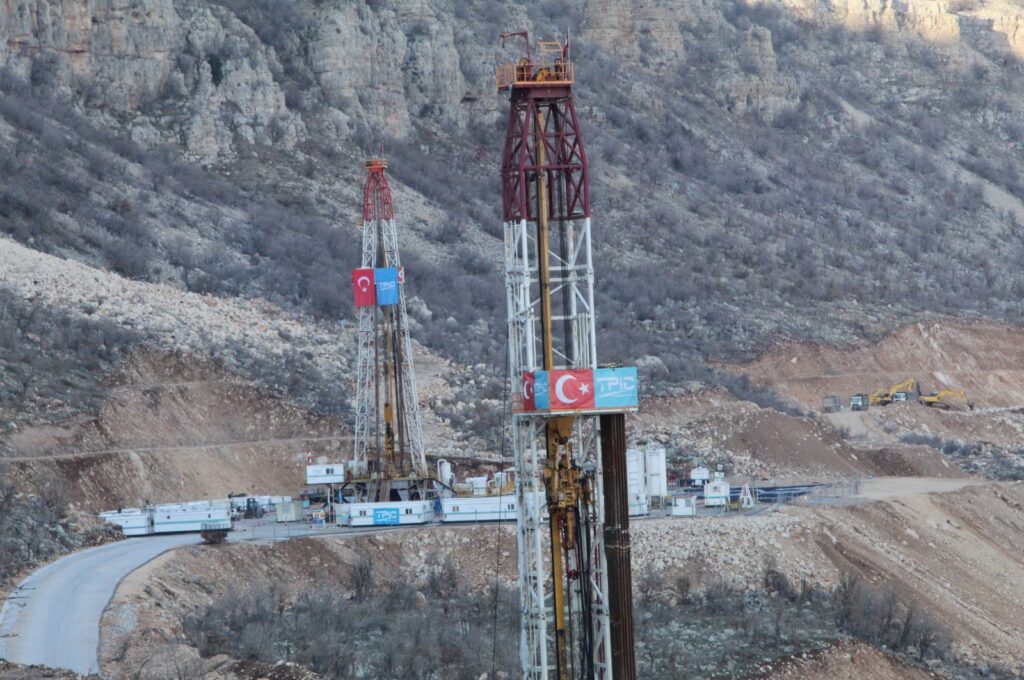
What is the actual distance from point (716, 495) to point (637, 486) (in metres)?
2.18

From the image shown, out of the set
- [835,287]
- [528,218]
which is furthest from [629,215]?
[528,218]

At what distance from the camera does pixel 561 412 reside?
1171 inches

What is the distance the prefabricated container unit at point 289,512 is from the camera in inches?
1885

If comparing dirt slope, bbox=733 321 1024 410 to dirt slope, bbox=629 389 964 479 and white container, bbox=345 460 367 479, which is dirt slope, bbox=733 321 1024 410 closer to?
dirt slope, bbox=629 389 964 479

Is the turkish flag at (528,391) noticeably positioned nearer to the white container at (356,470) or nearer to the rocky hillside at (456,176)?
the white container at (356,470)

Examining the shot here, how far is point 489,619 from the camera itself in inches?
1612

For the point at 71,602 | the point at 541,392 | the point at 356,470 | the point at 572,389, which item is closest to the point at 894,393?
the point at 356,470

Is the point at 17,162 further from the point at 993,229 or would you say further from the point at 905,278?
the point at 993,229

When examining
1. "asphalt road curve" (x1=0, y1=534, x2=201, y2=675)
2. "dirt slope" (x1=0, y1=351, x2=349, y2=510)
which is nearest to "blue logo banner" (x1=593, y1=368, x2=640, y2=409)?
"asphalt road curve" (x1=0, y1=534, x2=201, y2=675)

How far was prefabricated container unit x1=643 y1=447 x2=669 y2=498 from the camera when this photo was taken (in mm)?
50344

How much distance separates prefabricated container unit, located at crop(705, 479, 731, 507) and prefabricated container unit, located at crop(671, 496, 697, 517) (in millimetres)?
918

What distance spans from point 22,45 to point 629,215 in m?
28.5

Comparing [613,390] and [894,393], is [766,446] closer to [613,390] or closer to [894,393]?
[894,393]

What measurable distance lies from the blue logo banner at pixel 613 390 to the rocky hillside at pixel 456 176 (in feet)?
79.7
